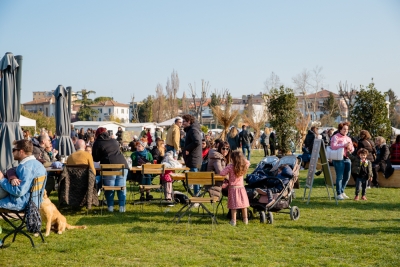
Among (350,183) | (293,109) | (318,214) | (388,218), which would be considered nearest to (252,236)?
(318,214)

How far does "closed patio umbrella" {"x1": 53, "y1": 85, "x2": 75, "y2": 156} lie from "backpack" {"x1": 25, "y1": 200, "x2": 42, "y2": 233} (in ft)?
25.4

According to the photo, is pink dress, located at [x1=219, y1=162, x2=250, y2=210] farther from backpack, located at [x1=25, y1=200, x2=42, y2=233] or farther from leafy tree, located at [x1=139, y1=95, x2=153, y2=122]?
leafy tree, located at [x1=139, y1=95, x2=153, y2=122]

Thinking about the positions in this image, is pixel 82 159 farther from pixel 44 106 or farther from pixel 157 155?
pixel 44 106

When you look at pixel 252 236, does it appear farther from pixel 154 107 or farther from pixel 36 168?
pixel 154 107

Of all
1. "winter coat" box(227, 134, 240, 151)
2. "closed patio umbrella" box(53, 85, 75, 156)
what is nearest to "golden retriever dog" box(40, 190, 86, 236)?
"closed patio umbrella" box(53, 85, 75, 156)

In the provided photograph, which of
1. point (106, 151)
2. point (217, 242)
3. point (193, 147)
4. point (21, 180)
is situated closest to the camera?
point (21, 180)

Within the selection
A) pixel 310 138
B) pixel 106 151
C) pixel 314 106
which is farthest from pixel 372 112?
pixel 314 106

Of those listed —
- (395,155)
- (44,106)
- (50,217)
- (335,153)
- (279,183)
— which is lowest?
(50,217)

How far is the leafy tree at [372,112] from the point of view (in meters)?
16.3

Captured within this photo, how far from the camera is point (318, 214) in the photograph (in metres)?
9.46

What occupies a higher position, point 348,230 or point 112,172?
point 112,172

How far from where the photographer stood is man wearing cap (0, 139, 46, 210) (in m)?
6.44

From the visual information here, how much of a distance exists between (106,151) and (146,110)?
77.4 metres

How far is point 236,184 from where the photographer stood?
828 cm
